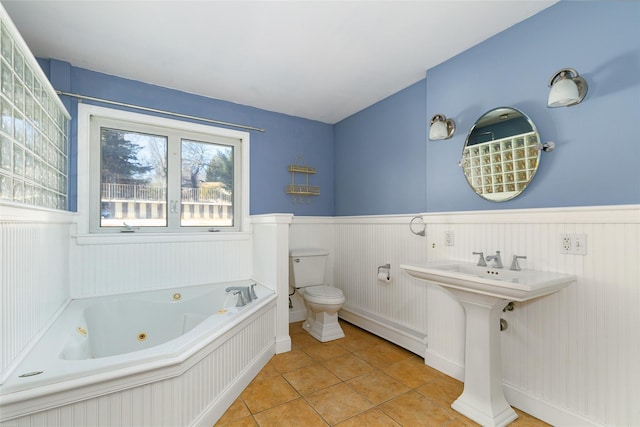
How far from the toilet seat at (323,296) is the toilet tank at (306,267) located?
159 millimetres

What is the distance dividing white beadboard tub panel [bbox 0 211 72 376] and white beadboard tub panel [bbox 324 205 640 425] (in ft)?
8.07

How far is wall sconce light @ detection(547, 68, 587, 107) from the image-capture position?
4.93 ft

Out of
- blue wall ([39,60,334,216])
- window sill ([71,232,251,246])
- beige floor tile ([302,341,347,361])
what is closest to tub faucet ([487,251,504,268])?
beige floor tile ([302,341,347,361])

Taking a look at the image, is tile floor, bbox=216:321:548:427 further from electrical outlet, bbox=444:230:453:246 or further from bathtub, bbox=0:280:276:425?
electrical outlet, bbox=444:230:453:246

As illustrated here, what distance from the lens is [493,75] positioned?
1980 millimetres

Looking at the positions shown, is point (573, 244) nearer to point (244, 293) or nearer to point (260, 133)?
point (244, 293)

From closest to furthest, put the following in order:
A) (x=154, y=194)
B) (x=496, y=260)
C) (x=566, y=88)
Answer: (x=566, y=88) → (x=496, y=260) → (x=154, y=194)

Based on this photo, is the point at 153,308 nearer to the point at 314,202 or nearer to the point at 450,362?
the point at 314,202

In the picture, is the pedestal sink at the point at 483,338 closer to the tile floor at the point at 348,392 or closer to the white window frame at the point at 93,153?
the tile floor at the point at 348,392

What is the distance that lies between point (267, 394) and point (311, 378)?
35 cm

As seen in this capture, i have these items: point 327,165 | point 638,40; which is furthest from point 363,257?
point 638,40

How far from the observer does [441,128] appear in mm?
2189

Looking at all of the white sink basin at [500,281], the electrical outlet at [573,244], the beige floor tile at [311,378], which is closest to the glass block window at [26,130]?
the beige floor tile at [311,378]

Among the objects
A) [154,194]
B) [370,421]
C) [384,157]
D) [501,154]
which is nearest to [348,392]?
[370,421]
